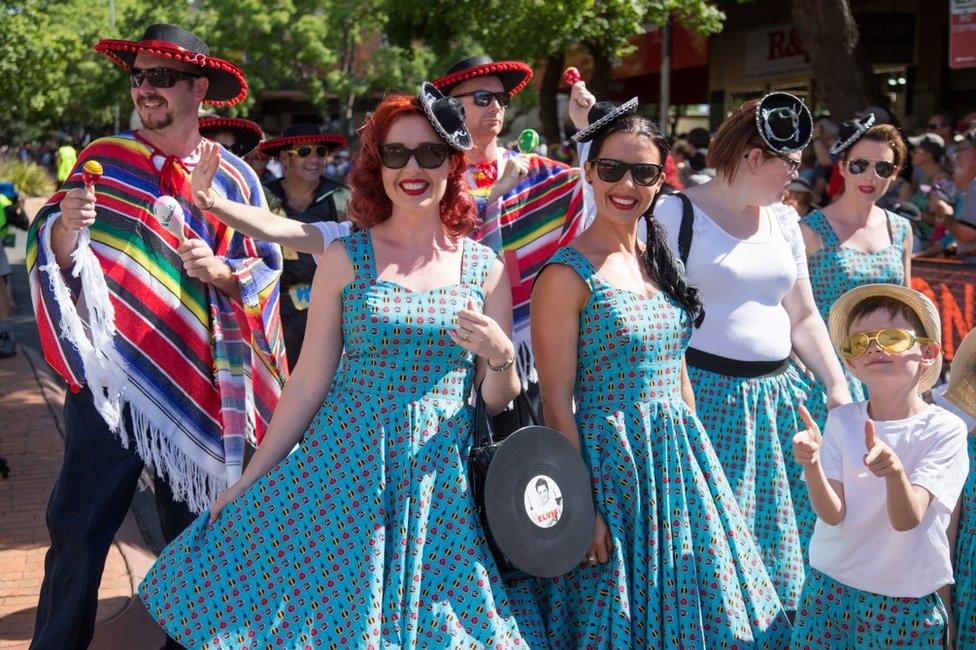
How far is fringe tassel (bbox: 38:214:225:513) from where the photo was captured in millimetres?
3838

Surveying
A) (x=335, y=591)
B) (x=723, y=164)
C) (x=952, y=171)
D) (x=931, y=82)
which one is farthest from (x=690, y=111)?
(x=335, y=591)

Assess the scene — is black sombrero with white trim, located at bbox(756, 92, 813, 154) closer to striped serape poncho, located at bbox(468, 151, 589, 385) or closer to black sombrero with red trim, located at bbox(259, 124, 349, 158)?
striped serape poncho, located at bbox(468, 151, 589, 385)

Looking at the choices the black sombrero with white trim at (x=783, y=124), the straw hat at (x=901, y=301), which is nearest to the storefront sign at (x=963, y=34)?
the black sombrero with white trim at (x=783, y=124)

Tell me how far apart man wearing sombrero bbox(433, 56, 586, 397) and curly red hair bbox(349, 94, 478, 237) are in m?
1.45

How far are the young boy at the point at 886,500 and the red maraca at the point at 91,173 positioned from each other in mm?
2351

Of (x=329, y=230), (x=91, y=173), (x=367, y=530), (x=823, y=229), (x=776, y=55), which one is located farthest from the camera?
(x=776, y=55)

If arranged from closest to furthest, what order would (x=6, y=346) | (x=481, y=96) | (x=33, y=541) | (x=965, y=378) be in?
1. (x=965, y=378)
2. (x=481, y=96)
3. (x=33, y=541)
4. (x=6, y=346)

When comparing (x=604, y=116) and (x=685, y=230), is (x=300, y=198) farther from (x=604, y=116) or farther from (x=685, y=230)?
(x=604, y=116)

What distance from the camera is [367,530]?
3123mm

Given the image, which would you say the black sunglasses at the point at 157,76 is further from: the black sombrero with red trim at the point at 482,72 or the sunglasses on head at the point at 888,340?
the sunglasses on head at the point at 888,340

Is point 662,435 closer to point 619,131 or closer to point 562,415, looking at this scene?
point 562,415

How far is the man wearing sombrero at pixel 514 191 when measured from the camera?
5.07 meters

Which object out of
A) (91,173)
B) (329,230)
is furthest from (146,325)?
(329,230)

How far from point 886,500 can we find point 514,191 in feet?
8.42
